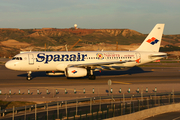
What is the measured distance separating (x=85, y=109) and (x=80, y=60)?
22291mm

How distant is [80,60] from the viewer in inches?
1706

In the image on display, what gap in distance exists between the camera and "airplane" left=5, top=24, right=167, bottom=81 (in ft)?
135

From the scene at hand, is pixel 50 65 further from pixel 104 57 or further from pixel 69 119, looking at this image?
pixel 69 119

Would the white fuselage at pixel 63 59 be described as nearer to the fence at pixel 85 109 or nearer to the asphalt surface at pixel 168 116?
the fence at pixel 85 109

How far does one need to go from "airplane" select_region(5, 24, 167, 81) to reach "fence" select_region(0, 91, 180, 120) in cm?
1587

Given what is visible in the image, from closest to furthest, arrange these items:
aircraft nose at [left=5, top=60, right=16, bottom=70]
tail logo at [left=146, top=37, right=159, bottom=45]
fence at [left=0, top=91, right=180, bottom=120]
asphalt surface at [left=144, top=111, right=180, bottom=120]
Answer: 1. fence at [left=0, top=91, right=180, bottom=120]
2. asphalt surface at [left=144, top=111, right=180, bottom=120]
3. aircraft nose at [left=5, top=60, right=16, bottom=70]
4. tail logo at [left=146, top=37, right=159, bottom=45]

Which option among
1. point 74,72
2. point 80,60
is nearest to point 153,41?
point 80,60

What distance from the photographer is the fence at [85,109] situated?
703 inches

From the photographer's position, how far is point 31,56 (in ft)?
137

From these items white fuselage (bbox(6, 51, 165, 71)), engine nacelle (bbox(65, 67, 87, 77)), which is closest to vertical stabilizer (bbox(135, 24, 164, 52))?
white fuselage (bbox(6, 51, 165, 71))

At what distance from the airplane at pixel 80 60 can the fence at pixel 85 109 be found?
15.9 meters

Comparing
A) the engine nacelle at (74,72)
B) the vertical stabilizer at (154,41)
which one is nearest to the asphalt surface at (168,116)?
the engine nacelle at (74,72)

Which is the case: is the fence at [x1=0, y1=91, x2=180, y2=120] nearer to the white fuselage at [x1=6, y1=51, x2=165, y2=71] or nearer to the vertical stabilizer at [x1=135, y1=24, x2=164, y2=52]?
the white fuselage at [x1=6, y1=51, x2=165, y2=71]

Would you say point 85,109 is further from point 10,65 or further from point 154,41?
point 154,41
